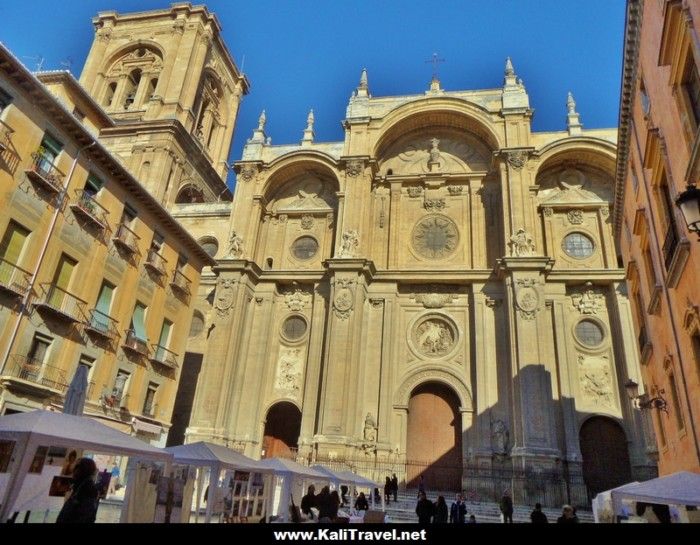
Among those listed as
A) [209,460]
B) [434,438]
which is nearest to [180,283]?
[209,460]

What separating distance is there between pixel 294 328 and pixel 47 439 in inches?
797

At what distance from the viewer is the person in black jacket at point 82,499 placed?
468cm

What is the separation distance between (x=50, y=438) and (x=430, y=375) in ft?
63.8

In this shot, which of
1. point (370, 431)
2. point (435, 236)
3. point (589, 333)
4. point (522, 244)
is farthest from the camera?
point (435, 236)

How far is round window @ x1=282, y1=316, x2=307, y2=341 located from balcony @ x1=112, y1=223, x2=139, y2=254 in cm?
988

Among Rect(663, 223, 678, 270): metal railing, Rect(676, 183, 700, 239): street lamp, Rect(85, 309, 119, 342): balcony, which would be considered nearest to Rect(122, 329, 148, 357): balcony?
Rect(85, 309, 119, 342): balcony

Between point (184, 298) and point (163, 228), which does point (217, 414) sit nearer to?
point (184, 298)

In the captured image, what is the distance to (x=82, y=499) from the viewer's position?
476 cm

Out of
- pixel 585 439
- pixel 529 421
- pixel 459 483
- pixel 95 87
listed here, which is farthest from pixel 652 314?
pixel 95 87

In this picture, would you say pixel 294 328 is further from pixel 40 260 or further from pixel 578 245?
pixel 578 245

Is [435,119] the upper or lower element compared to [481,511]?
upper

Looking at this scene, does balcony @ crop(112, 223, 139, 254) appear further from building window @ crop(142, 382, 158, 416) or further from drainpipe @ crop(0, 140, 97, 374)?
building window @ crop(142, 382, 158, 416)

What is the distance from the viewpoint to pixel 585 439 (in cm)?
2152

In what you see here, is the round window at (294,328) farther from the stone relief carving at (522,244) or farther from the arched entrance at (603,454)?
the arched entrance at (603,454)
